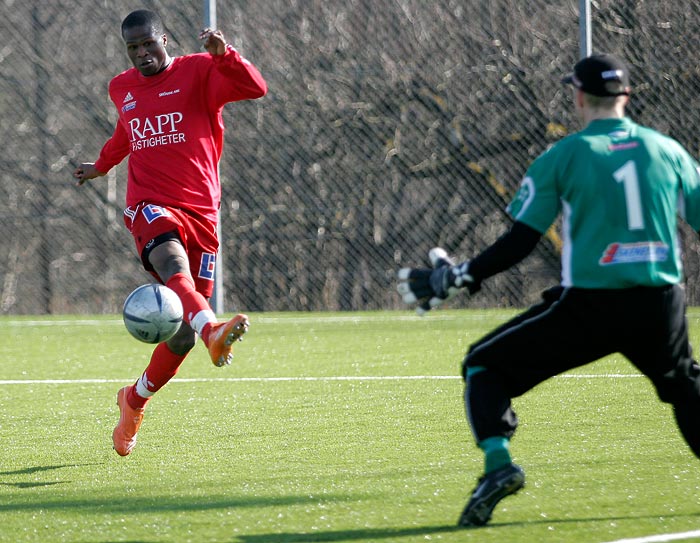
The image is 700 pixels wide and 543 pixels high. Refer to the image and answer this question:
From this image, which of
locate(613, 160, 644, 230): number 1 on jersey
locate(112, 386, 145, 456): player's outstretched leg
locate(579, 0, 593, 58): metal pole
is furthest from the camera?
locate(579, 0, 593, 58): metal pole

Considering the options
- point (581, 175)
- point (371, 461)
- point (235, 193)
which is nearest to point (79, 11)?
point (235, 193)

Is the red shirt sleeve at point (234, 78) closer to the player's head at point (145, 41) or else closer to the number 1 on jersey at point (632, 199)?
the player's head at point (145, 41)

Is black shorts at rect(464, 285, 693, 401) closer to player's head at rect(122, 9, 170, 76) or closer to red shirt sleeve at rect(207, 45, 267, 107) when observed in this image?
red shirt sleeve at rect(207, 45, 267, 107)

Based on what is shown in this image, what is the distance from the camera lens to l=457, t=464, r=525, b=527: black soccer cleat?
395 centimetres

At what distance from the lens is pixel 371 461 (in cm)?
533

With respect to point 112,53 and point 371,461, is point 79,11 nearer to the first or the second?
point 112,53

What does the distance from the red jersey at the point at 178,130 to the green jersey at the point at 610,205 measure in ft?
8.10

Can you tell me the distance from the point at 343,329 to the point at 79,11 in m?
6.36

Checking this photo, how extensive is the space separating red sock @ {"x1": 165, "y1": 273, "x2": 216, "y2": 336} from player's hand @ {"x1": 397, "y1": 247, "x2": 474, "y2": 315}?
157cm

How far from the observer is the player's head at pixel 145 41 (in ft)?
19.9

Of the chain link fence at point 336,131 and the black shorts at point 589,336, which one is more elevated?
the black shorts at point 589,336

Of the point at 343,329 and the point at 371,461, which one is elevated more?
the point at 371,461

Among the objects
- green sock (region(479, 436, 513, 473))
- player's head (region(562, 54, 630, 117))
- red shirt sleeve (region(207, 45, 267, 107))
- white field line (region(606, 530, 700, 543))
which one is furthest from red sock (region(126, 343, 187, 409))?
white field line (region(606, 530, 700, 543))

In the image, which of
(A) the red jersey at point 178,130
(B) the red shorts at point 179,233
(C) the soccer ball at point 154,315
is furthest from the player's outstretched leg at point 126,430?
(A) the red jersey at point 178,130
